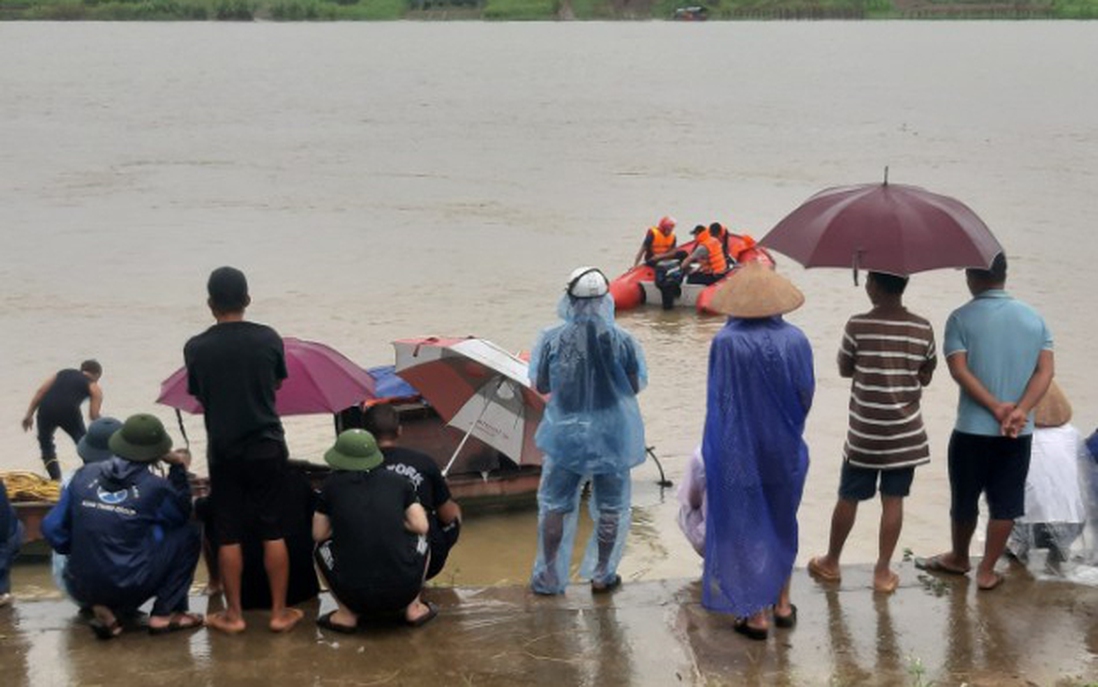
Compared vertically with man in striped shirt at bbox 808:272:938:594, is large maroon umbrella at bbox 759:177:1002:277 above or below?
above

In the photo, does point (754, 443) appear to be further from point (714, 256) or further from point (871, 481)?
point (714, 256)

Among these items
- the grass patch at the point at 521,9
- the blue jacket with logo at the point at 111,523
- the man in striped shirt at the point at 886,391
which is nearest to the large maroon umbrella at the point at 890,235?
the man in striped shirt at the point at 886,391

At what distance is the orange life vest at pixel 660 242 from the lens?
22266mm

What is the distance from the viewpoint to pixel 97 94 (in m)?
75.9

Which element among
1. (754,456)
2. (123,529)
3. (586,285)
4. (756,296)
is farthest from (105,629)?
(756,296)

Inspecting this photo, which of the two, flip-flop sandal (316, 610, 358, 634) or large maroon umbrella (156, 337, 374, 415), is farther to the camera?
large maroon umbrella (156, 337, 374, 415)

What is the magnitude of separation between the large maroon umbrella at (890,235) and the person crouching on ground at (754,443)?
0.38m

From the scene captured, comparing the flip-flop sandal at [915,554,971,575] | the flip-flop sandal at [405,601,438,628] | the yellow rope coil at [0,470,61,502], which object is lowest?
the yellow rope coil at [0,470,61,502]

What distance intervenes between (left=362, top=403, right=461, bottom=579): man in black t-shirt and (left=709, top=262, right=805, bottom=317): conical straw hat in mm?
1523

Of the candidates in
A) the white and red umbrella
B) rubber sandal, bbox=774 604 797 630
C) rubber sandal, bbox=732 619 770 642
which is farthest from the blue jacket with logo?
the white and red umbrella

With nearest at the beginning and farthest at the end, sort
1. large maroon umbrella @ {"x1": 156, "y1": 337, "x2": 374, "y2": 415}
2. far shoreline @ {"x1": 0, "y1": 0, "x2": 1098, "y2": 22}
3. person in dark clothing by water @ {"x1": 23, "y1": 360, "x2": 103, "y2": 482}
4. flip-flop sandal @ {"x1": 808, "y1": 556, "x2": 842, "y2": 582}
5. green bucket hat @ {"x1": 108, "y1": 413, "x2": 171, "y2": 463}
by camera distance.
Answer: green bucket hat @ {"x1": 108, "y1": 413, "x2": 171, "y2": 463} → flip-flop sandal @ {"x1": 808, "y1": 556, "x2": 842, "y2": 582} → large maroon umbrella @ {"x1": 156, "y1": 337, "x2": 374, "y2": 415} → person in dark clothing by water @ {"x1": 23, "y1": 360, "x2": 103, "y2": 482} → far shoreline @ {"x1": 0, "y1": 0, "x2": 1098, "y2": 22}

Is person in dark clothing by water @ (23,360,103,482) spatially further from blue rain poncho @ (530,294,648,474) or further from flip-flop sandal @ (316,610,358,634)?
blue rain poncho @ (530,294,648,474)

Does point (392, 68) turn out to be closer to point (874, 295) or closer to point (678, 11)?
point (678, 11)

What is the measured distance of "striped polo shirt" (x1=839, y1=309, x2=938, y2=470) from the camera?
6.73m
